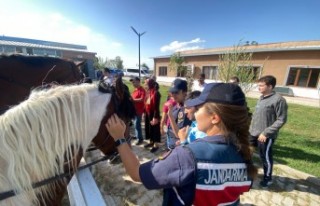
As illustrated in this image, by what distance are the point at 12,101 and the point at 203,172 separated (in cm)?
343

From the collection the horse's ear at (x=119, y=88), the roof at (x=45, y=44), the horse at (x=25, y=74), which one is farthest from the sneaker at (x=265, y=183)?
the roof at (x=45, y=44)

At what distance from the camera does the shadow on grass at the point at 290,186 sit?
3.97m

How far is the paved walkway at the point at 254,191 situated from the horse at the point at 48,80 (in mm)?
2271

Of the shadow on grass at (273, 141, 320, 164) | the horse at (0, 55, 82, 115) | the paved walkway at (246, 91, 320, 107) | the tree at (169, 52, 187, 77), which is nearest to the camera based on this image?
the horse at (0, 55, 82, 115)

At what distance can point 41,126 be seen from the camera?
1070 mm

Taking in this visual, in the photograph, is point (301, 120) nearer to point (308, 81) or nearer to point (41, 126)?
point (308, 81)

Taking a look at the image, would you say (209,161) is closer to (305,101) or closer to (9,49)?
(305,101)

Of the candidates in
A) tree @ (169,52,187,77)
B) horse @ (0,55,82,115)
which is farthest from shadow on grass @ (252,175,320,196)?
tree @ (169,52,187,77)

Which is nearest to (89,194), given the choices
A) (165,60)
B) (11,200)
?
(11,200)

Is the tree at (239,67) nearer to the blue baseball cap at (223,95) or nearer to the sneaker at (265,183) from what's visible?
the sneaker at (265,183)

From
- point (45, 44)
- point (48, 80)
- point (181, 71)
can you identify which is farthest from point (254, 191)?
point (45, 44)

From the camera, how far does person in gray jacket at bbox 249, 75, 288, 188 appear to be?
12.1 feet

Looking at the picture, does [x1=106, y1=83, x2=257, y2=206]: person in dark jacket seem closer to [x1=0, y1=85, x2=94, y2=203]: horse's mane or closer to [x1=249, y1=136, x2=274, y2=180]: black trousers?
[x1=0, y1=85, x2=94, y2=203]: horse's mane

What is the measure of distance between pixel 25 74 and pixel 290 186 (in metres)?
5.81
